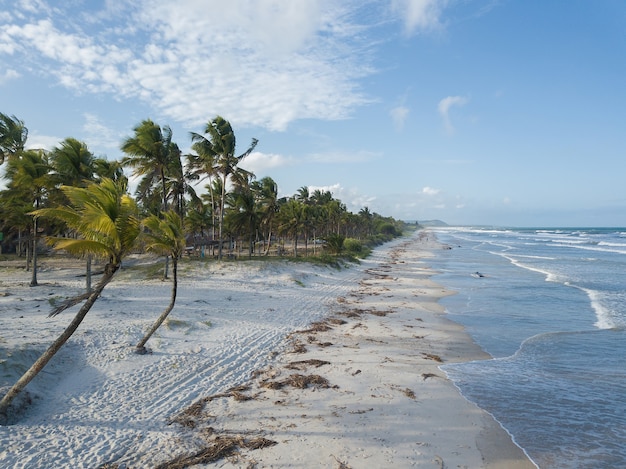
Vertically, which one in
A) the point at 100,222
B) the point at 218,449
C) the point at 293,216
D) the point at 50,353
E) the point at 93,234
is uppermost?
the point at 293,216

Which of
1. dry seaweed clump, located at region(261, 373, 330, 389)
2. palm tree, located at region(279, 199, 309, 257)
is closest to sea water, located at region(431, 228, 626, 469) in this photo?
dry seaweed clump, located at region(261, 373, 330, 389)

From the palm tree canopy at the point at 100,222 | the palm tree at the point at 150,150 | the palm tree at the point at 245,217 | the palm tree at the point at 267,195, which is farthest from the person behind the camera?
the palm tree at the point at 267,195

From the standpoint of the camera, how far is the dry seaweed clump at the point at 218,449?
6.04 m

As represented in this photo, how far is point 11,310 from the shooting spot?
13.2 m

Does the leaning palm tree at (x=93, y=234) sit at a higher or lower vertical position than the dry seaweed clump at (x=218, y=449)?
higher

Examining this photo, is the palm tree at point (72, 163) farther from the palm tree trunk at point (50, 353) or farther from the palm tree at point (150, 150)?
the palm tree trunk at point (50, 353)

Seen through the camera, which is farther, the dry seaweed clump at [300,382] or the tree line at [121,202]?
the dry seaweed clump at [300,382]

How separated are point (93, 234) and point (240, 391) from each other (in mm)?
4691

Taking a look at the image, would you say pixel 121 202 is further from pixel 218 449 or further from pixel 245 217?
pixel 245 217

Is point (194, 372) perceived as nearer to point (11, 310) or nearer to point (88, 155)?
point (11, 310)

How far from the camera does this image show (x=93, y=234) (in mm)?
6773

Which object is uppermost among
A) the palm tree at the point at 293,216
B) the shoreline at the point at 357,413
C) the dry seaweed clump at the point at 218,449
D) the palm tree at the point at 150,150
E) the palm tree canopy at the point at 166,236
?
the palm tree at the point at 150,150

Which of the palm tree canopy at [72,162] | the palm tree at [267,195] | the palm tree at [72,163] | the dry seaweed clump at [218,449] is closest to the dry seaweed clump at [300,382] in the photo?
the dry seaweed clump at [218,449]

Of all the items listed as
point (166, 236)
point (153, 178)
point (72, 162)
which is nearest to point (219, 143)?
point (153, 178)
